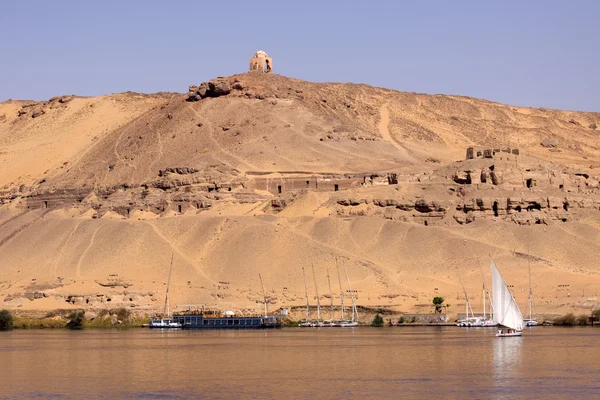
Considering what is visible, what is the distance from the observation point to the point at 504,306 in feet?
231

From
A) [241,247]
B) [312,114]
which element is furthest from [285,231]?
[312,114]

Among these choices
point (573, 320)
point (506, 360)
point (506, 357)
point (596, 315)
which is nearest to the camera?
point (506, 360)

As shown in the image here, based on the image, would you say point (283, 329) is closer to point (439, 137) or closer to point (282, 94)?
point (282, 94)

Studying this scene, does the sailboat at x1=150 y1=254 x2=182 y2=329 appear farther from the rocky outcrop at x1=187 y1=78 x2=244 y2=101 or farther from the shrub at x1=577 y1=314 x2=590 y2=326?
the rocky outcrop at x1=187 y1=78 x2=244 y2=101

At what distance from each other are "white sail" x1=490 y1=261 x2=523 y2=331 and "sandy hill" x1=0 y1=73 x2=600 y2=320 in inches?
556

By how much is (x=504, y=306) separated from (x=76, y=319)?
2983 cm

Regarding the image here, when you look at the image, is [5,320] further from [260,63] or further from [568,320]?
[260,63]

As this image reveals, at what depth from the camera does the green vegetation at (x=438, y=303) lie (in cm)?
8475

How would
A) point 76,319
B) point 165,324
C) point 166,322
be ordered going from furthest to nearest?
point 76,319 → point 166,322 → point 165,324

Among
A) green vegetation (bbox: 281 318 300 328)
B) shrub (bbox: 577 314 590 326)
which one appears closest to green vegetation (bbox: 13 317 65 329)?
green vegetation (bbox: 281 318 300 328)

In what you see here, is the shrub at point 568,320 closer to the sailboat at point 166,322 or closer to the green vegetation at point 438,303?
the green vegetation at point 438,303

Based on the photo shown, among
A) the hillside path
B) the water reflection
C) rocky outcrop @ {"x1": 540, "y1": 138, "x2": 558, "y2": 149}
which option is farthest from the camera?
rocky outcrop @ {"x1": 540, "y1": 138, "x2": 558, "y2": 149}

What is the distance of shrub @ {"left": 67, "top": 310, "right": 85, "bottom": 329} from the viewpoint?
8800 centimetres

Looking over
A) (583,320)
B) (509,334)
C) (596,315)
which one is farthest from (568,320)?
(509,334)
